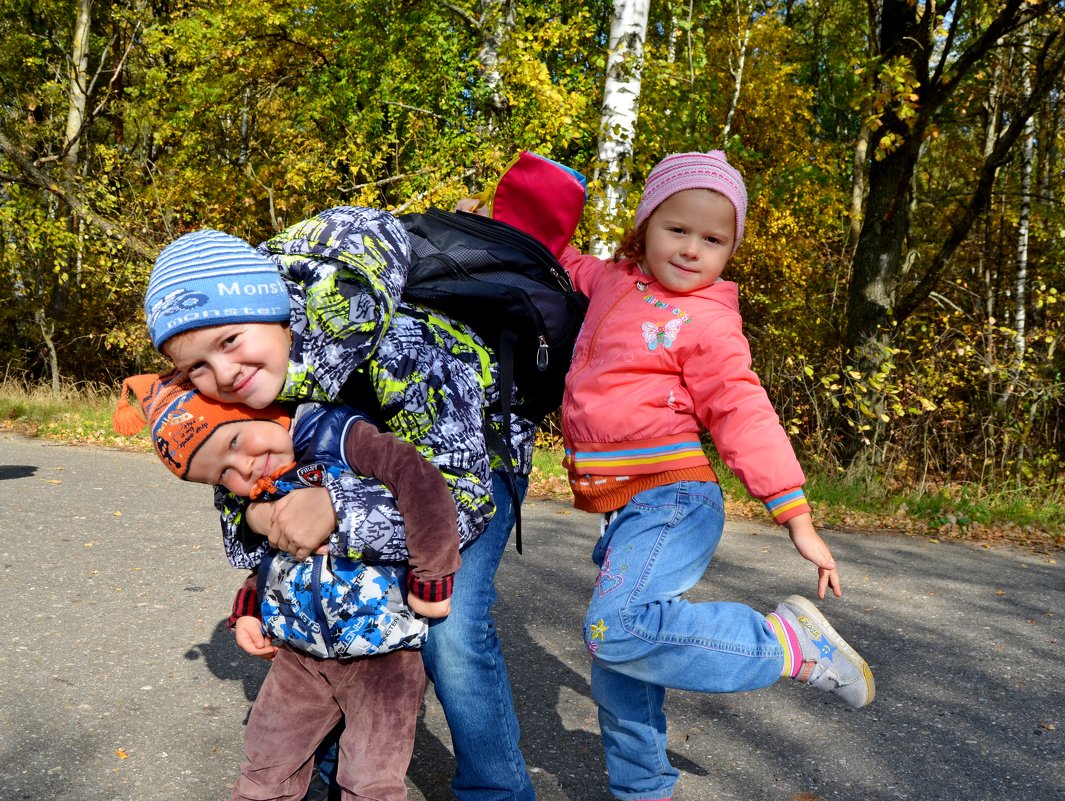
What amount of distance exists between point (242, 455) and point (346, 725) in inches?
26.2

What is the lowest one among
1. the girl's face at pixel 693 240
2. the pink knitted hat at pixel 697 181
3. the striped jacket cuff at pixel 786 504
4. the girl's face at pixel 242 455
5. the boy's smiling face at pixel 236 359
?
the striped jacket cuff at pixel 786 504

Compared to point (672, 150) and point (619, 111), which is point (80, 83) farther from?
point (619, 111)

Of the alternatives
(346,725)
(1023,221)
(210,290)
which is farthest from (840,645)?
(1023,221)

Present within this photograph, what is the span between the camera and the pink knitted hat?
244 centimetres

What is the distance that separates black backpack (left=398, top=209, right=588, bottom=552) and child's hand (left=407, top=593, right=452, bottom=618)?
1.38ft

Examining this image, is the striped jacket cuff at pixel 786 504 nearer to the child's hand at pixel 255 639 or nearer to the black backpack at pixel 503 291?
the black backpack at pixel 503 291

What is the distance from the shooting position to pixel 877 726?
3.50m

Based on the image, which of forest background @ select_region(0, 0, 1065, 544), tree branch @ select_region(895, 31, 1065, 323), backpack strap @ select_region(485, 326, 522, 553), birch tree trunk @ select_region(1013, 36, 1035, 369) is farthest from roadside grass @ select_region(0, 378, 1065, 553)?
backpack strap @ select_region(485, 326, 522, 553)

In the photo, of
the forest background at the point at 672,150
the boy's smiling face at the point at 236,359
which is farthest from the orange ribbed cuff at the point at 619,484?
the forest background at the point at 672,150

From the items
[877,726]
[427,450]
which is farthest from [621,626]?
[877,726]

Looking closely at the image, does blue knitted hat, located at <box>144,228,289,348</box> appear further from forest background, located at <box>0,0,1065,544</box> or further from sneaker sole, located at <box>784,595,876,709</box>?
forest background, located at <box>0,0,1065,544</box>

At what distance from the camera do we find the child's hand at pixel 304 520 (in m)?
1.89

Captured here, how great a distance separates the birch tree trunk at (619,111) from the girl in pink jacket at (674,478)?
593 centimetres

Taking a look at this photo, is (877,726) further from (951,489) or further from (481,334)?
(951,489)
